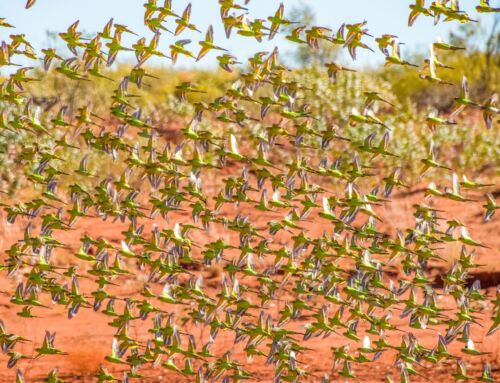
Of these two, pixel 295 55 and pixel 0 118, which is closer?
pixel 0 118

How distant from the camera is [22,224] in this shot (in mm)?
11883

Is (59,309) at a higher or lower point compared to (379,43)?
lower

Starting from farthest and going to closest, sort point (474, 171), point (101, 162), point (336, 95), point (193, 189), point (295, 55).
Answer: point (295, 55) → point (336, 95) → point (474, 171) → point (101, 162) → point (193, 189)

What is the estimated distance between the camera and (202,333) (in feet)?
23.7

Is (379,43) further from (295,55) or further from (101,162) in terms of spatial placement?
(295,55)

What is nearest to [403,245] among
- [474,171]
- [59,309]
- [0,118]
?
[0,118]

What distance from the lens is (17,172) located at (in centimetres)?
1309

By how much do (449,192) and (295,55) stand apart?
73.6 ft

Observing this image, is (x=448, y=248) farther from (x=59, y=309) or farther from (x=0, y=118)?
(x=0, y=118)

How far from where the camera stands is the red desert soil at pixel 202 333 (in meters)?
6.66

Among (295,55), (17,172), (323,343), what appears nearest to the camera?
(323,343)

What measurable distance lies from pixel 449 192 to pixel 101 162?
36.8 feet

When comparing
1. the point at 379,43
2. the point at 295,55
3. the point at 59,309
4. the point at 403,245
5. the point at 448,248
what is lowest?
the point at 59,309

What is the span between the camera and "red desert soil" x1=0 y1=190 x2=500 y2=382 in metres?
6.66
